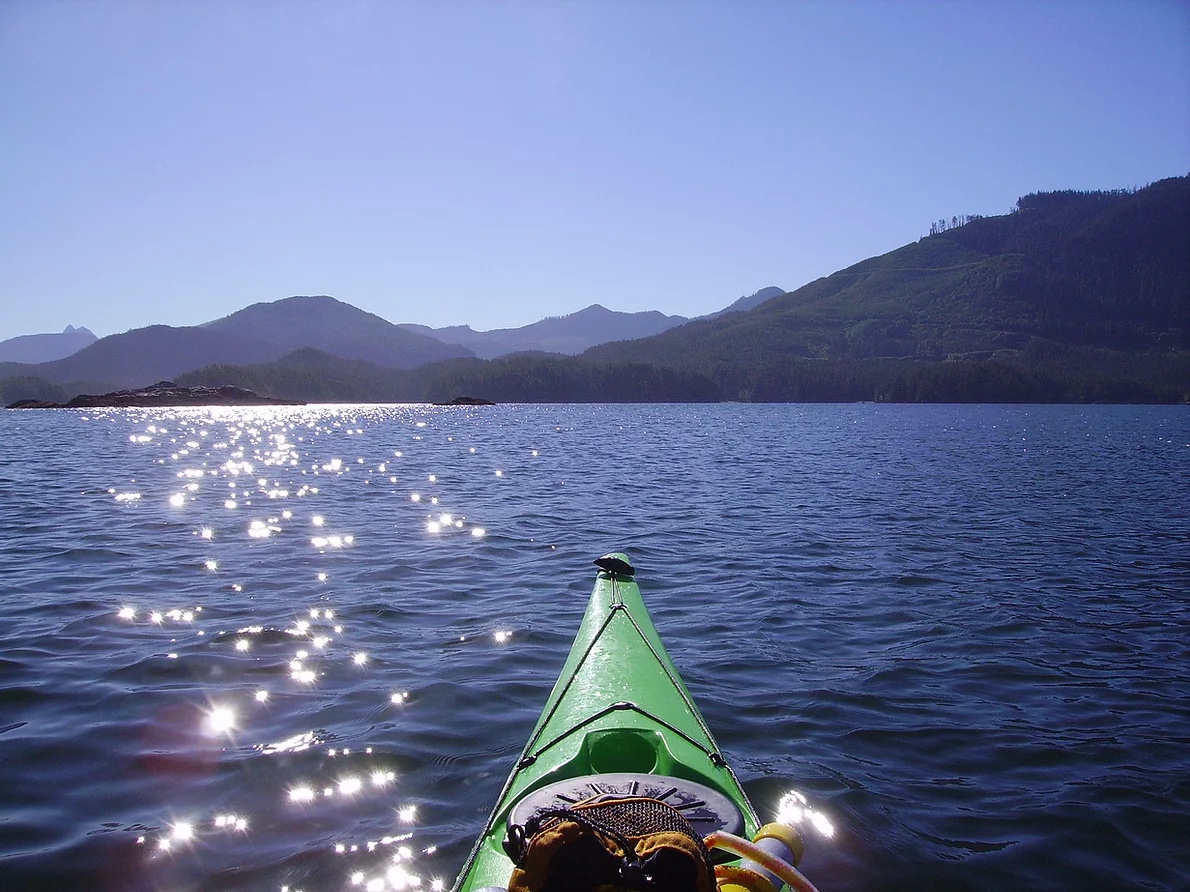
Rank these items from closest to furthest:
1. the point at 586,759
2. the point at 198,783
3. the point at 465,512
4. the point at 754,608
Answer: the point at 586,759 → the point at 198,783 → the point at 754,608 → the point at 465,512

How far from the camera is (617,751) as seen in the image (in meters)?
4.76

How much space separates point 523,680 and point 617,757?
120 inches

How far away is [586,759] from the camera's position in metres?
4.69

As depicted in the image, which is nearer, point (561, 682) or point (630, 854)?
point (630, 854)

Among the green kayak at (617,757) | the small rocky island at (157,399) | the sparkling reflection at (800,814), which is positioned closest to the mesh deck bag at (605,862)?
the green kayak at (617,757)

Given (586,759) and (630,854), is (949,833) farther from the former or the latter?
(630,854)

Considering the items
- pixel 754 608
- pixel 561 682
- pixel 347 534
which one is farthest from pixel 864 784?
pixel 347 534

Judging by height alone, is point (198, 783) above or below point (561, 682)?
below

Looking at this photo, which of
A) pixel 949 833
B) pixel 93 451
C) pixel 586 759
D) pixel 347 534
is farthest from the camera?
pixel 93 451

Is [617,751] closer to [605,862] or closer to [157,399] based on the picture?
[605,862]

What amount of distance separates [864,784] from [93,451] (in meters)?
39.8

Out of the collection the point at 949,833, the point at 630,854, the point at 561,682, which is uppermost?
the point at 630,854

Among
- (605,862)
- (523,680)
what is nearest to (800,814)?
(605,862)

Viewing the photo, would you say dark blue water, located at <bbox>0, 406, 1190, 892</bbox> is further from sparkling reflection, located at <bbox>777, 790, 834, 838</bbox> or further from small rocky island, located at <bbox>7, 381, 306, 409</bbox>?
small rocky island, located at <bbox>7, 381, 306, 409</bbox>
